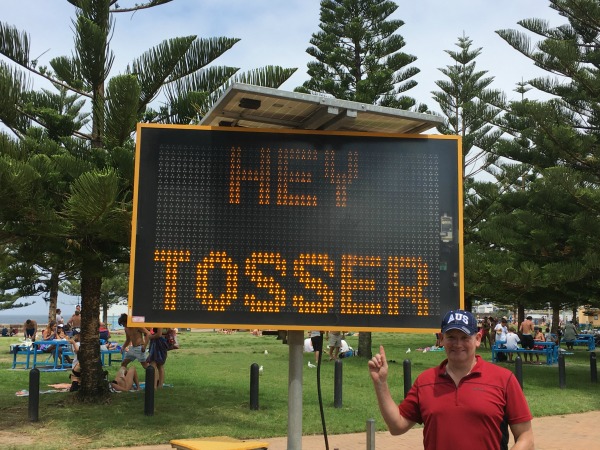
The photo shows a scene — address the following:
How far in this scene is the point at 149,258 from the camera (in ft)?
20.7

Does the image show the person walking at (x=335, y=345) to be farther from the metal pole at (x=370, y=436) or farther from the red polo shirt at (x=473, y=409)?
the red polo shirt at (x=473, y=409)

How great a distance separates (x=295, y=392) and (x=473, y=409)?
3.59 m

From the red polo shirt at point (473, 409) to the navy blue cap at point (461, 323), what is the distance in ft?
0.61

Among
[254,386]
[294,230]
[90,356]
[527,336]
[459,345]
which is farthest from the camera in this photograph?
[527,336]

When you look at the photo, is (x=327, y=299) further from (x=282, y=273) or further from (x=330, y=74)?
(x=330, y=74)

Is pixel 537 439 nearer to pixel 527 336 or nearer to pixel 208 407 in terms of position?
pixel 208 407

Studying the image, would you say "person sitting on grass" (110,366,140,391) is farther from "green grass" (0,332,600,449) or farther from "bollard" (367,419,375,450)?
"bollard" (367,419,375,450)

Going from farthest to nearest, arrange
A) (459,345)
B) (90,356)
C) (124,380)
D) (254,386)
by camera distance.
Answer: (124,380)
(90,356)
(254,386)
(459,345)

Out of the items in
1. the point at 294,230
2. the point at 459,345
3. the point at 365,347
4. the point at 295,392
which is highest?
the point at 294,230

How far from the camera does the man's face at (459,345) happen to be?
3.53 metres

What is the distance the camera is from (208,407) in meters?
11.6

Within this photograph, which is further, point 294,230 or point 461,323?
point 294,230

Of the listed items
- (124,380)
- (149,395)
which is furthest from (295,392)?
(124,380)

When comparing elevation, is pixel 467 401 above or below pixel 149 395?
above
